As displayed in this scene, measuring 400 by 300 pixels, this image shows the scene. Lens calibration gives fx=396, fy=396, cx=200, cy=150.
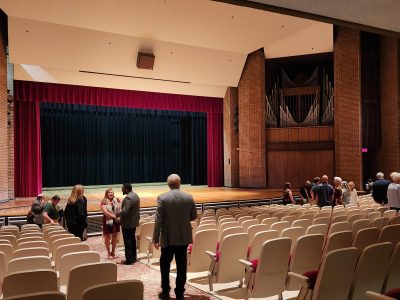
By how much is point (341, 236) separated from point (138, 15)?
10.6 m

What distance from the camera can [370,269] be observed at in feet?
10.3

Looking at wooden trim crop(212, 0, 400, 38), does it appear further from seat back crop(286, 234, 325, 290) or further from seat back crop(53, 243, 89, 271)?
seat back crop(53, 243, 89, 271)

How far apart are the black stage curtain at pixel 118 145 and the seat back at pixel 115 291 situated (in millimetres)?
17163

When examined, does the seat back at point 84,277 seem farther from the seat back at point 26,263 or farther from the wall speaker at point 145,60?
the wall speaker at point 145,60

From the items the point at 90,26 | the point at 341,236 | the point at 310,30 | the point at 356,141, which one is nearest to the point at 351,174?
the point at 356,141

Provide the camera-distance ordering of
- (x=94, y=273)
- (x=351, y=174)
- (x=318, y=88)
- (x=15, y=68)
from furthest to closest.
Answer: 1. (x=318, y=88)
2. (x=351, y=174)
3. (x=15, y=68)
4. (x=94, y=273)

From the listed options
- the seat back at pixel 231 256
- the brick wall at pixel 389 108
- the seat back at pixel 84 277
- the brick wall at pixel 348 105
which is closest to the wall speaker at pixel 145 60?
the brick wall at pixel 348 105

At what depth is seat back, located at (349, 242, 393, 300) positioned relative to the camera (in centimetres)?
308

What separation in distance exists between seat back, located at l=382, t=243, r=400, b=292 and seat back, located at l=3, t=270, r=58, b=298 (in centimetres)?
263

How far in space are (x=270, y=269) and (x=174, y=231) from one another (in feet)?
3.48

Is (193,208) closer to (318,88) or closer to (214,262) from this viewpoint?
(214,262)

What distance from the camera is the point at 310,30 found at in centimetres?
1548

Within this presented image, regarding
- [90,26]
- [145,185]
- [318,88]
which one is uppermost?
[90,26]

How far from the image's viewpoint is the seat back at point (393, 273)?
330 cm
